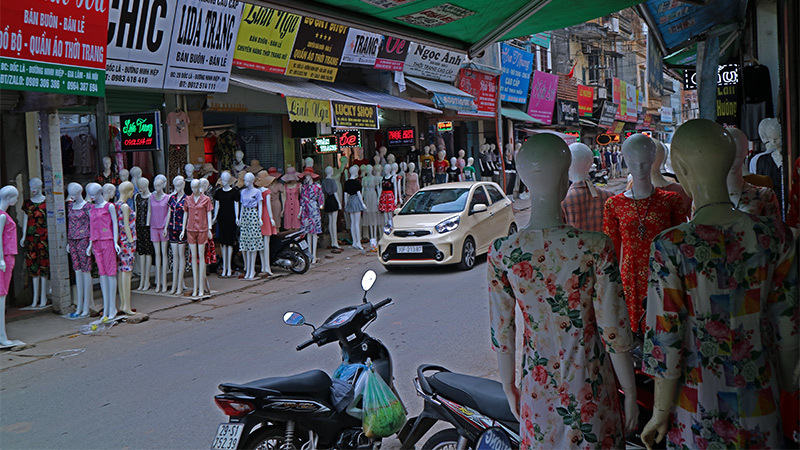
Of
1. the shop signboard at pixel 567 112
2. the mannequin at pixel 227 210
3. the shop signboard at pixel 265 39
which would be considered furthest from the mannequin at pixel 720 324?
the shop signboard at pixel 567 112

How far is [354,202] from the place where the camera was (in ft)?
51.6

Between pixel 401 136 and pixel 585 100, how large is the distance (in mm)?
19011

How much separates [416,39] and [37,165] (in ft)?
26.1

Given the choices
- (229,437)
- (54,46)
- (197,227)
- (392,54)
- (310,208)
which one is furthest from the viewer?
(392,54)

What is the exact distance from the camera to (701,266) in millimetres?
2438

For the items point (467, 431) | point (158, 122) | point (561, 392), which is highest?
point (158, 122)

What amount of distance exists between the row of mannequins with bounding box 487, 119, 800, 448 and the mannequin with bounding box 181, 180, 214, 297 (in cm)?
897

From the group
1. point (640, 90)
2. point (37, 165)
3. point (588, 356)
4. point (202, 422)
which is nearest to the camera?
point (588, 356)

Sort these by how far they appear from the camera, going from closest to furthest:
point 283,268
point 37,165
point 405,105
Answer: point 37,165
point 283,268
point 405,105

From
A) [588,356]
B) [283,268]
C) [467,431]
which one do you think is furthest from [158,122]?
[588,356]

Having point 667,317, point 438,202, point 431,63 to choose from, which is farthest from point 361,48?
point 667,317

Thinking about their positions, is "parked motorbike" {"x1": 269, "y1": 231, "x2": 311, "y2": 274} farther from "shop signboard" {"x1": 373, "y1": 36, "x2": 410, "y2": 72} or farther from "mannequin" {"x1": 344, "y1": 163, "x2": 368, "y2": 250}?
"shop signboard" {"x1": 373, "y1": 36, "x2": 410, "y2": 72}

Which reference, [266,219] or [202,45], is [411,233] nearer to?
[266,219]

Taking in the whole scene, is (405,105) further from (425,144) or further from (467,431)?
(467,431)
